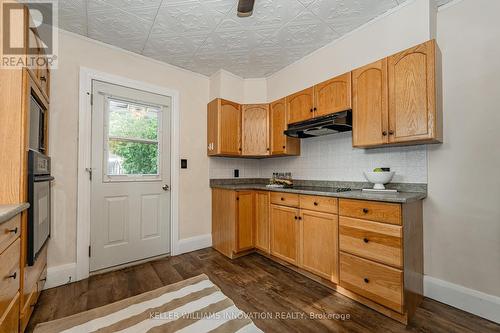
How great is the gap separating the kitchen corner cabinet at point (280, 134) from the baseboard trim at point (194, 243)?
5.42 feet

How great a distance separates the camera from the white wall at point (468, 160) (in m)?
1.64

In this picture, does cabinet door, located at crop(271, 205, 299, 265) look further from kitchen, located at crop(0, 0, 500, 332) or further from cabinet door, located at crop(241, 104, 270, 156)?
cabinet door, located at crop(241, 104, 270, 156)

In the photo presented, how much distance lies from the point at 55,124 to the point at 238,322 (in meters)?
2.58

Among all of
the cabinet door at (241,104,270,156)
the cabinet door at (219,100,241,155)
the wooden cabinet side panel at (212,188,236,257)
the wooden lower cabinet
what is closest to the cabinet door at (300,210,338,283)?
the wooden lower cabinet

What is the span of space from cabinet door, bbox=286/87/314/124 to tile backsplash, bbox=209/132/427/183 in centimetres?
42

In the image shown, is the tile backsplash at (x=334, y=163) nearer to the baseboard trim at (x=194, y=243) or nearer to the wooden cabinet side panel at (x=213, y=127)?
the wooden cabinet side panel at (x=213, y=127)

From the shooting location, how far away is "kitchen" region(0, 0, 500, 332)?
1.65 meters

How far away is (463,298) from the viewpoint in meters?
1.70

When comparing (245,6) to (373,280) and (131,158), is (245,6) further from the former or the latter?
(373,280)

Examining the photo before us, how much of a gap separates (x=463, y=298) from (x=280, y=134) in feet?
7.85

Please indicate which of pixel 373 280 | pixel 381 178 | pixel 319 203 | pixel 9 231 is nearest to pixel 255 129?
pixel 319 203

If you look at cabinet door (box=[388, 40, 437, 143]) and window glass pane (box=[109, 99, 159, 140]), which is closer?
cabinet door (box=[388, 40, 437, 143])

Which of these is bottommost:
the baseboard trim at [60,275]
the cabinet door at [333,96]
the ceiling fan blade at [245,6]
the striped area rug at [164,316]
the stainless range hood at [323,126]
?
the striped area rug at [164,316]

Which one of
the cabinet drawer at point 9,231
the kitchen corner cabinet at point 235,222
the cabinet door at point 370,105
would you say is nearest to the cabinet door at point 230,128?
the kitchen corner cabinet at point 235,222
